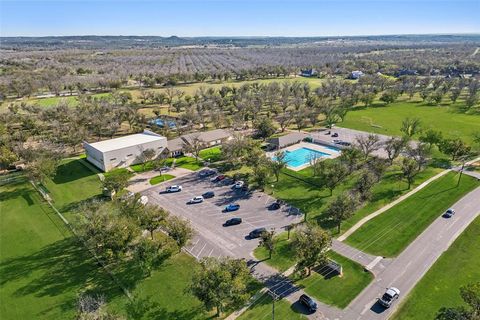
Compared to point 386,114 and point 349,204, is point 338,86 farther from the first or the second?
point 349,204

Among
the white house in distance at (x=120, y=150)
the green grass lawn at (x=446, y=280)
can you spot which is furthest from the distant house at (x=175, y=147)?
the green grass lawn at (x=446, y=280)

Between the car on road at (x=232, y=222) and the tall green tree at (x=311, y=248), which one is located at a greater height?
the tall green tree at (x=311, y=248)

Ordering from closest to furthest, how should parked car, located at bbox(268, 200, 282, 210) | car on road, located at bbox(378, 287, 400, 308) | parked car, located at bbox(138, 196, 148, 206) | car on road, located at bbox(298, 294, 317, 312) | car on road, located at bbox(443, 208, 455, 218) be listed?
1. car on road, located at bbox(298, 294, 317, 312)
2. car on road, located at bbox(378, 287, 400, 308)
3. car on road, located at bbox(443, 208, 455, 218)
4. parked car, located at bbox(268, 200, 282, 210)
5. parked car, located at bbox(138, 196, 148, 206)

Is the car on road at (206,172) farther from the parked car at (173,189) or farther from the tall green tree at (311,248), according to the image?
the tall green tree at (311,248)

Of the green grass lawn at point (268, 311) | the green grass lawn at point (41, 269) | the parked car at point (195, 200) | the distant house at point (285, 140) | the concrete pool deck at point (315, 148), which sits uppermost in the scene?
the distant house at point (285, 140)

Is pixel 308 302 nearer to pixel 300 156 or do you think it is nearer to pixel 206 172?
pixel 206 172

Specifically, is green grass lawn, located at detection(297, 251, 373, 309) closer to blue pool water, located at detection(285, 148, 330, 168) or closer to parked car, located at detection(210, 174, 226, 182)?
parked car, located at detection(210, 174, 226, 182)

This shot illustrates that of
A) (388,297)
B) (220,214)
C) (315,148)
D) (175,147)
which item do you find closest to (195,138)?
(175,147)

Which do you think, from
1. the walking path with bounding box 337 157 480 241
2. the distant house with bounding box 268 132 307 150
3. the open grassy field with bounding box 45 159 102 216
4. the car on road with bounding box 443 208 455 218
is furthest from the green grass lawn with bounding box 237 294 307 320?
the distant house with bounding box 268 132 307 150
